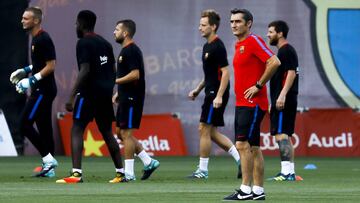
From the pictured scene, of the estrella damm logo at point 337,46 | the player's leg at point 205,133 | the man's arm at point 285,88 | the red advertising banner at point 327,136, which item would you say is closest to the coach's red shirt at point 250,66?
the man's arm at point 285,88

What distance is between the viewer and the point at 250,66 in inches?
530

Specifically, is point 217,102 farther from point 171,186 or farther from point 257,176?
point 257,176

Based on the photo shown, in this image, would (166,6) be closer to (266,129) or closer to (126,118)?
(266,129)

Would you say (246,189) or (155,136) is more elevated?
(246,189)

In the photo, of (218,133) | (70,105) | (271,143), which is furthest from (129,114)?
(271,143)

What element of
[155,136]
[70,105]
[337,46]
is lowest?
[155,136]

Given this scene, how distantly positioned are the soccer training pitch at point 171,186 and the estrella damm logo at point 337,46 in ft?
14.5

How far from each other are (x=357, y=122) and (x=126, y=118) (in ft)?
34.7

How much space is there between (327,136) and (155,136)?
3.75 metres

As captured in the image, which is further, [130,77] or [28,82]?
[28,82]

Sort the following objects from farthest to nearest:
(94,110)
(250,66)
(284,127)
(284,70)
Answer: (284,127) < (284,70) < (94,110) < (250,66)

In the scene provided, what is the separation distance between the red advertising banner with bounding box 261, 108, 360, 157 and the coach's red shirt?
510 inches

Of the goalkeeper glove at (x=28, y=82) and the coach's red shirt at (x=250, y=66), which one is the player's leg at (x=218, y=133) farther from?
the coach's red shirt at (x=250, y=66)

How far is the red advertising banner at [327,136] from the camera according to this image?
26.5m
